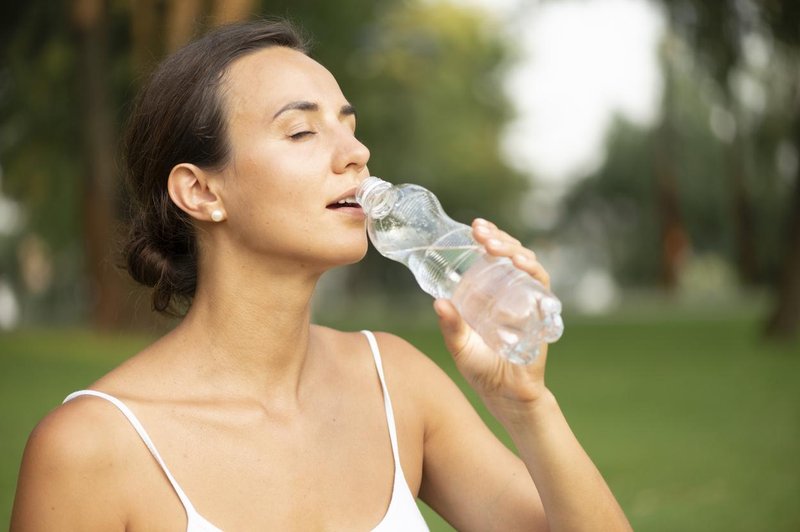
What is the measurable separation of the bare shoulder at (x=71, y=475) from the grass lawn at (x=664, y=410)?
3.91 meters

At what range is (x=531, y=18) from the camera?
15.6m

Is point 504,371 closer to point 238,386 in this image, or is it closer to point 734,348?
point 238,386

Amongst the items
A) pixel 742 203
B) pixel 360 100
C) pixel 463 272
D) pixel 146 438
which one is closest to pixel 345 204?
pixel 463 272

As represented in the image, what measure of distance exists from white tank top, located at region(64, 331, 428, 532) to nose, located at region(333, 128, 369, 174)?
0.57 m

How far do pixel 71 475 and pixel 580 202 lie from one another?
39478 millimetres

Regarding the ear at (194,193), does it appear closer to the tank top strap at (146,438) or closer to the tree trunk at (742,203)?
the tank top strap at (146,438)

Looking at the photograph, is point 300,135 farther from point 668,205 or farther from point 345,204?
point 668,205

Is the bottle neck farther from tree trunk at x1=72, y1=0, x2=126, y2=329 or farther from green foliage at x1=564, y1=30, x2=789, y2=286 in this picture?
tree trunk at x1=72, y1=0, x2=126, y2=329

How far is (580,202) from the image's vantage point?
134 ft

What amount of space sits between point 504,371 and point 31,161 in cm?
1953

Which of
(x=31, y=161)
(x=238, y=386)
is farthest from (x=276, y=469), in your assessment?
(x=31, y=161)

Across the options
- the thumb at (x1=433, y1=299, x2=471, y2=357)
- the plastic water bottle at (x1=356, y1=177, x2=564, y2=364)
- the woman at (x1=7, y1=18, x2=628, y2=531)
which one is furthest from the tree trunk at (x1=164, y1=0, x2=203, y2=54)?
the thumb at (x1=433, y1=299, x2=471, y2=357)

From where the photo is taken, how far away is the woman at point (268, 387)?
2.19 metres

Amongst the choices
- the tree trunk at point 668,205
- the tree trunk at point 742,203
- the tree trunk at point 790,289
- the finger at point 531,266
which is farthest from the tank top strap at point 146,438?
the tree trunk at point 668,205
